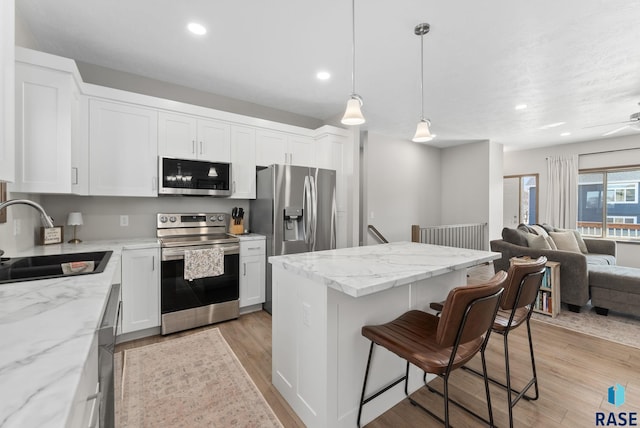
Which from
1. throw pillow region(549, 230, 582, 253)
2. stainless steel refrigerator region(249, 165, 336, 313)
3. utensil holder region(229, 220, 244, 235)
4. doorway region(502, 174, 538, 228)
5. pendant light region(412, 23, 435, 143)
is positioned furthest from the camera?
doorway region(502, 174, 538, 228)

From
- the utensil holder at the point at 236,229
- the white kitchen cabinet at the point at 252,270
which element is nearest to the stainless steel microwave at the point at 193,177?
the utensil holder at the point at 236,229

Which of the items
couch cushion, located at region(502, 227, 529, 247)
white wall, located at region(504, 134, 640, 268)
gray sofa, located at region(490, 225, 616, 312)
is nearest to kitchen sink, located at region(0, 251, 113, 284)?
gray sofa, located at region(490, 225, 616, 312)

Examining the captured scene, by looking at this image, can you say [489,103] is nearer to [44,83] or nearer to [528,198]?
[528,198]

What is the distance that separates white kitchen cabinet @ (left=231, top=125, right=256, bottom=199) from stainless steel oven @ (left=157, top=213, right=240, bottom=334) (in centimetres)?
53

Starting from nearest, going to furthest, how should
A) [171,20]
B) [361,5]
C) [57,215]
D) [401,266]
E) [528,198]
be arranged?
[401,266], [361,5], [171,20], [57,215], [528,198]

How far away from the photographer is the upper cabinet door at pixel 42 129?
6.57 ft

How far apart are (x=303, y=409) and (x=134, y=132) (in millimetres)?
2948

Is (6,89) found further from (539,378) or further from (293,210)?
(539,378)

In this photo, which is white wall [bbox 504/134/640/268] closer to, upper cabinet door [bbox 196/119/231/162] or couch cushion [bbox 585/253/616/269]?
couch cushion [bbox 585/253/616/269]

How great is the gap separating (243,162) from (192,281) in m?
1.53

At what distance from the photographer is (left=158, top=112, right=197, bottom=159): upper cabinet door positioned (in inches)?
119

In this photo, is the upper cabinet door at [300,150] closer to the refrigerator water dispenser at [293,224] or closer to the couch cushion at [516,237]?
the refrigerator water dispenser at [293,224]

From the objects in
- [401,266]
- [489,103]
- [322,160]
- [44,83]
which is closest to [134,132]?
[44,83]

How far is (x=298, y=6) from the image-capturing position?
207cm
